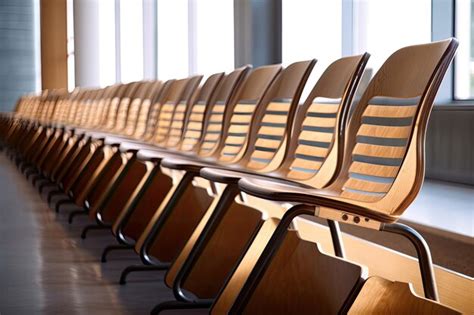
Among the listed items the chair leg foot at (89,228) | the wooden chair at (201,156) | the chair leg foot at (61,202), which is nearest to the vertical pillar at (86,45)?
the chair leg foot at (61,202)

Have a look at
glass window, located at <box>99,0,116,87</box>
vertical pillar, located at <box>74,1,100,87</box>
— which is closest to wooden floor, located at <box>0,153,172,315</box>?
vertical pillar, located at <box>74,1,100,87</box>

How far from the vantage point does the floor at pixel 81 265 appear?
301 cm

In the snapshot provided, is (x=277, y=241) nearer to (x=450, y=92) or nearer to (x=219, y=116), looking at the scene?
(x=219, y=116)

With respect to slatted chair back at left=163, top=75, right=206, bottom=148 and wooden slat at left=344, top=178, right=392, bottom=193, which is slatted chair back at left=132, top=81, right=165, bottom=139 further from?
wooden slat at left=344, top=178, right=392, bottom=193

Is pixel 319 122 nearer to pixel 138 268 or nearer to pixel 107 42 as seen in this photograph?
pixel 138 268

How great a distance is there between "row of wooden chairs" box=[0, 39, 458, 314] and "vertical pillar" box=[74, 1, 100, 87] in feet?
30.0

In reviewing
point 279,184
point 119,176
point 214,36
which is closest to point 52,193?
point 119,176

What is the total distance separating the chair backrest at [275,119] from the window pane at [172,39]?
735 centimetres

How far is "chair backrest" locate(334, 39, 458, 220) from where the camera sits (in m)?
2.13

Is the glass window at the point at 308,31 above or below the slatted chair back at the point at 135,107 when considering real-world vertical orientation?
above

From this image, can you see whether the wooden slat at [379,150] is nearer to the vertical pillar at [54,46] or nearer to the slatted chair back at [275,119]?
the slatted chair back at [275,119]

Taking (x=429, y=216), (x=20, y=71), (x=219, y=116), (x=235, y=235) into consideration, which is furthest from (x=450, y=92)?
(x=20, y=71)

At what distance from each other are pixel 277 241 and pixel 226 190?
604 mm

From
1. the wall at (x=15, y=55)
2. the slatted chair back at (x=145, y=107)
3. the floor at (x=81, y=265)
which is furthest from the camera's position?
the wall at (x=15, y=55)
